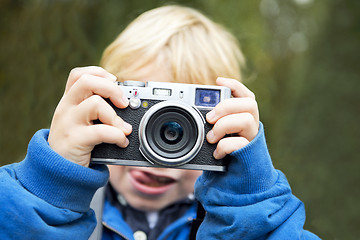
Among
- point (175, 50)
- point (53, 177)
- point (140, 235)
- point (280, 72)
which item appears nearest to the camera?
point (53, 177)

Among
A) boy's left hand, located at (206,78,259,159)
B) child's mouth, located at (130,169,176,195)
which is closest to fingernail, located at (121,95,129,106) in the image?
boy's left hand, located at (206,78,259,159)

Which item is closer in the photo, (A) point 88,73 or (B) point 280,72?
(A) point 88,73

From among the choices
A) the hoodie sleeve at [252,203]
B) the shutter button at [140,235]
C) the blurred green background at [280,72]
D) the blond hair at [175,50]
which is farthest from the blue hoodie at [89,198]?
the blurred green background at [280,72]

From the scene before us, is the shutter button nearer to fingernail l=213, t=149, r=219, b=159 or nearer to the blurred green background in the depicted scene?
fingernail l=213, t=149, r=219, b=159

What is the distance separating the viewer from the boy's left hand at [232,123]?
1115 millimetres

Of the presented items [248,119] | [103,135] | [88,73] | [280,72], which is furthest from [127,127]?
[280,72]

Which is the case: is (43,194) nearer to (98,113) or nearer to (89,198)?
(89,198)

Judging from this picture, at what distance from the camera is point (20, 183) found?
1.08 m

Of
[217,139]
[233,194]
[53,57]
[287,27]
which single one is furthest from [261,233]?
[287,27]

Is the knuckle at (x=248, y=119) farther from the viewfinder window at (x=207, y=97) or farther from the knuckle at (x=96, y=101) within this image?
the knuckle at (x=96, y=101)

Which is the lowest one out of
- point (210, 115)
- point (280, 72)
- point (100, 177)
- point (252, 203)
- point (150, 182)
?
point (280, 72)

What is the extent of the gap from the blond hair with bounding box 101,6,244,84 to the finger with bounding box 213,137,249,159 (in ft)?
1.47

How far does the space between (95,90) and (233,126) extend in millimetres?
371

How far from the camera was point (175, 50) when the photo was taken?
1571 mm
